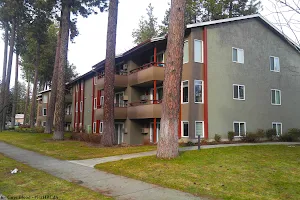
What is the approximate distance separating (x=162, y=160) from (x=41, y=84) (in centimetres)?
6110

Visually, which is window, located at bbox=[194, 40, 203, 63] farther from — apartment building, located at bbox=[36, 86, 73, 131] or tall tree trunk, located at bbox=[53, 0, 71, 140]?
apartment building, located at bbox=[36, 86, 73, 131]

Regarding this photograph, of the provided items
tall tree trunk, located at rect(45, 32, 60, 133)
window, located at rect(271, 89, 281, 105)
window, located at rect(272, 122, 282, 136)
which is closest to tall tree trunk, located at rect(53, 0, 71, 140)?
tall tree trunk, located at rect(45, 32, 60, 133)

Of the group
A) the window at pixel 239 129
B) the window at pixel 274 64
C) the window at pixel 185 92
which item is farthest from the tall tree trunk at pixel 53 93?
the window at pixel 274 64

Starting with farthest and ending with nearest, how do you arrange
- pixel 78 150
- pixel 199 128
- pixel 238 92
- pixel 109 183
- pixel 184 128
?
pixel 238 92, pixel 184 128, pixel 199 128, pixel 78 150, pixel 109 183

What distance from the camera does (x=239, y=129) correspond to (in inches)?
806

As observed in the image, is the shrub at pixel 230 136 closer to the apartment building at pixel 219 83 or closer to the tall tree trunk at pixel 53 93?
the apartment building at pixel 219 83

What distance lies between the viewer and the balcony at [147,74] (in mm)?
20891

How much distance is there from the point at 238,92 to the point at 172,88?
11.4 metres

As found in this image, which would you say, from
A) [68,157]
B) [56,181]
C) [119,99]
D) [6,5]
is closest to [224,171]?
[56,181]

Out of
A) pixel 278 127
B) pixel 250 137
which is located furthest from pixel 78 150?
pixel 278 127

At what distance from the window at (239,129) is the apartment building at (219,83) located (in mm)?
75

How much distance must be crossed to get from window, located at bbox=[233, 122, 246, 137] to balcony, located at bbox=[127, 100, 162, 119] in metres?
5.73

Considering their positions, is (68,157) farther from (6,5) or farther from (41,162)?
(6,5)

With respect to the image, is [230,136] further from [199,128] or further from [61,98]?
[61,98]
